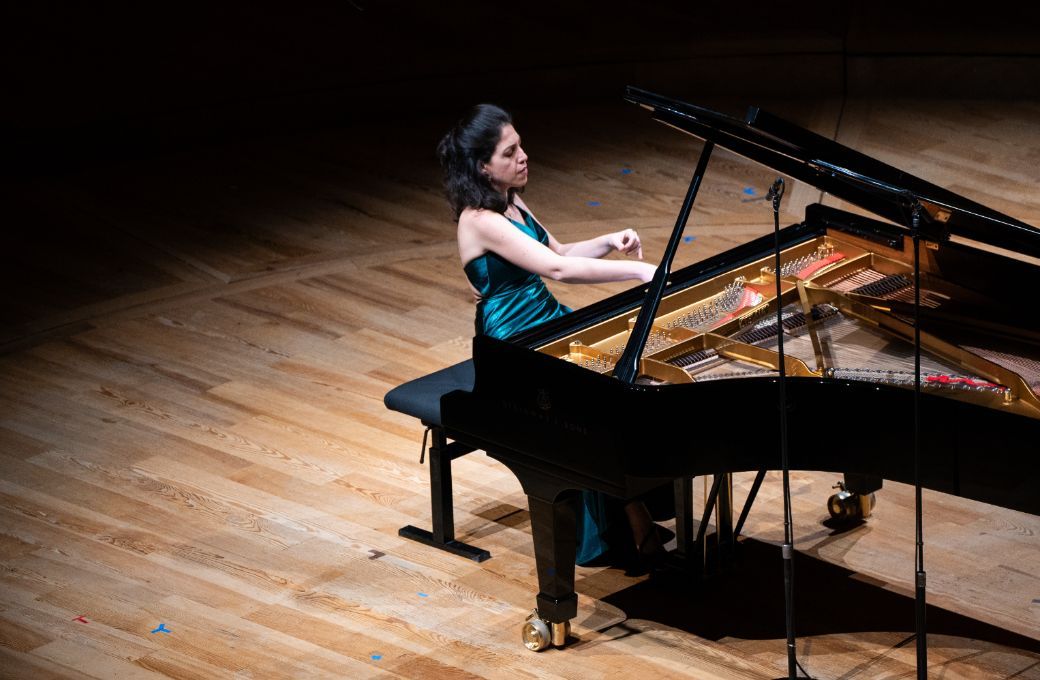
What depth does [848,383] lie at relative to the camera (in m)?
3.20

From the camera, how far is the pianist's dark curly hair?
12.8 ft

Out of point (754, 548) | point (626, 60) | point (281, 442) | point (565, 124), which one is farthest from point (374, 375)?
point (626, 60)

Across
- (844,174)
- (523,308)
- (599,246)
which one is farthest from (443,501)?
(844,174)

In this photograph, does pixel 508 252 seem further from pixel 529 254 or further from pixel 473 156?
pixel 473 156

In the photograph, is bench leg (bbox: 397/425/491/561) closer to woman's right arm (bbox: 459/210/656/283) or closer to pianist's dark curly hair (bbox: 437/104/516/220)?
woman's right arm (bbox: 459/210/656/283)

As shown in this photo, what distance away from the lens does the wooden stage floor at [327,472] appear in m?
3.62

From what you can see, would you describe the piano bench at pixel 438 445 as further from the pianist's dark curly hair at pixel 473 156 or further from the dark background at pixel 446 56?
the dark background at pixel 446 56

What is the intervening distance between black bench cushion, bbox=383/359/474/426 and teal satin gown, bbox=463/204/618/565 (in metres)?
0.16

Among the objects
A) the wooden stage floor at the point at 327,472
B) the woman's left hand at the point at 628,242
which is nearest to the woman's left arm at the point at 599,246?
the woman's left hand at the point at 628,242

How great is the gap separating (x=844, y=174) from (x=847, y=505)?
4.64 ft

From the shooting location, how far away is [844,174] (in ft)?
9.77

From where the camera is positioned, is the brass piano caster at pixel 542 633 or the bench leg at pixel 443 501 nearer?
the brass piano caster at pixel 542 633

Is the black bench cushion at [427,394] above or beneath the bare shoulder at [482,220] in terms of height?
beneath

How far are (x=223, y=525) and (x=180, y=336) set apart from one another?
1.36 metres
